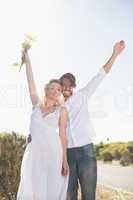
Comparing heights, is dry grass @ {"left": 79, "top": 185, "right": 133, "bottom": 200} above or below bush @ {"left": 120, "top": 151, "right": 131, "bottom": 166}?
below

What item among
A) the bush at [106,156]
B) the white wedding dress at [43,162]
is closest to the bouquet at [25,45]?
the white wedding dress at [43,162]

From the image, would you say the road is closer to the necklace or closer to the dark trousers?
the dark trousers

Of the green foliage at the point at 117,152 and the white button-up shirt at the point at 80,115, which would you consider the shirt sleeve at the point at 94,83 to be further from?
the green foliage at the point at 117,152

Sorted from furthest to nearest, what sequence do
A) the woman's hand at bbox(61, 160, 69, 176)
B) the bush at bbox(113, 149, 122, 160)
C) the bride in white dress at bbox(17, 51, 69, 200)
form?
1. the bush at bbox(113, 149, 122, 160)
2. the bride in white dress at bbox(17, 51, 69, 200)
3. the woman's hand at bbox(61, 160, 69, 176)

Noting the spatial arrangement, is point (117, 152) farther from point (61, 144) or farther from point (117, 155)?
point (61, 144)

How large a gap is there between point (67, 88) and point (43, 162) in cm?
49

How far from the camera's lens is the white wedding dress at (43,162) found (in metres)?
3.09

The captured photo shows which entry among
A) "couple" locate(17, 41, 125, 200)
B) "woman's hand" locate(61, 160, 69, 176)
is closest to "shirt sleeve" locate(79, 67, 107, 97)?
"couple" locate(17, 41, 125, 200)

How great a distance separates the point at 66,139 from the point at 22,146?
137cm

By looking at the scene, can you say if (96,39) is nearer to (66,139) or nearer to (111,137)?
(111,137)

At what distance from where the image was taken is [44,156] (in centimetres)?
315

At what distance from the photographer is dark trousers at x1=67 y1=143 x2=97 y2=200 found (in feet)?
9.81

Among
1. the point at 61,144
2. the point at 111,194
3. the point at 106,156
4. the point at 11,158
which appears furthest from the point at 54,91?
the point at 106,156

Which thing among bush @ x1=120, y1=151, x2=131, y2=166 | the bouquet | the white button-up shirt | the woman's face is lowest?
bush @ x1=120, y1=151, x2=131, y2=166
